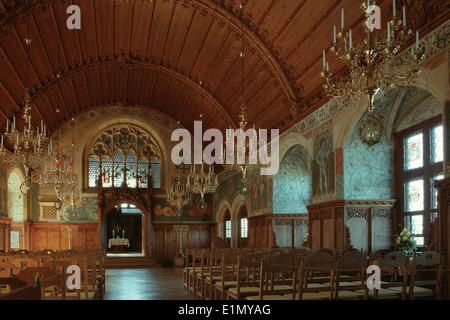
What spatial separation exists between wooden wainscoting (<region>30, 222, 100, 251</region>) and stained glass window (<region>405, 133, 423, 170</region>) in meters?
16.9

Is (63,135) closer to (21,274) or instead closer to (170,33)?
(170,33)

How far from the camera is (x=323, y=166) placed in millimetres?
13617

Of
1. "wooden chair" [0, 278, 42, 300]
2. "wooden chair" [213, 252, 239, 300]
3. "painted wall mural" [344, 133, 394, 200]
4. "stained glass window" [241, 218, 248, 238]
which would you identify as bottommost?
"stained glass window" [241, 218, 248, 238]

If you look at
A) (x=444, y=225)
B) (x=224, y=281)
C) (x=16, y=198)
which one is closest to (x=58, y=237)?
(x=16, y=198)

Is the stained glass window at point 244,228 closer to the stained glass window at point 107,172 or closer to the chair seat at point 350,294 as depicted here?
the stained glass window at point 107,172

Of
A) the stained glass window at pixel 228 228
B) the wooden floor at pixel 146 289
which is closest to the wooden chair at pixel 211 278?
the wooden floor at pixel 146 289

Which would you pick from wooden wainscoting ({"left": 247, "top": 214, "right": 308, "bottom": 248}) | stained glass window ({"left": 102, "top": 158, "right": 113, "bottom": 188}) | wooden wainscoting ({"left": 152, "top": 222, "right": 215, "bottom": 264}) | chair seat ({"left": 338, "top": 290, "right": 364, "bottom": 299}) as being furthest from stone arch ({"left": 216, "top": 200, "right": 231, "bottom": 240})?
chair seat ({"left": 338, "top": 290, "right": 364, "bottom": 299})

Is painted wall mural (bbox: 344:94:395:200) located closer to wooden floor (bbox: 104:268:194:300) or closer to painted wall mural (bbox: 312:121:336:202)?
painted wall mural (bbox: 312:121:336:202)

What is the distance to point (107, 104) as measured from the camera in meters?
25.7

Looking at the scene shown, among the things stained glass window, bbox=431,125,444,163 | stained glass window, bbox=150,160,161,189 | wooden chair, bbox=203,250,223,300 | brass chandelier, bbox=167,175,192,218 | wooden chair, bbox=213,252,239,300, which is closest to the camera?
wooden chair, bbox=213,252,239,300

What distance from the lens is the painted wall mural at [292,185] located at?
691 inches

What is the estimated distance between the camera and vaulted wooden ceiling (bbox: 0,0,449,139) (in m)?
12.8

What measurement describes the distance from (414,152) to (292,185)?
6185mm

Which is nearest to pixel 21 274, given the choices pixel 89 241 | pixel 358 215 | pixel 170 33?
pixel 358 215
